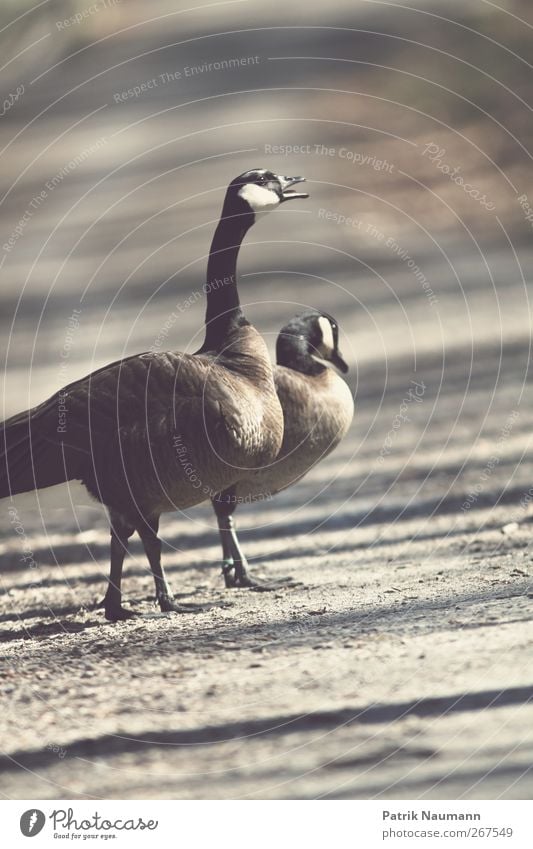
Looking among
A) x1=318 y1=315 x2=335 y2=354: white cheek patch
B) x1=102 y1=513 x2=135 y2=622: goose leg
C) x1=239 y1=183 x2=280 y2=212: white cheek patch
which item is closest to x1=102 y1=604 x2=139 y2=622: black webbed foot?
x1=102 y1=513 x2=135 y2=622: goose leg

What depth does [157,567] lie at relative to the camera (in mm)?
5402

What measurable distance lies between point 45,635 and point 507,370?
5.26 meters

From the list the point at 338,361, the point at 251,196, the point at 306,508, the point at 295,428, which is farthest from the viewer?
the point at 306,508

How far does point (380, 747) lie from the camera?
416 cm

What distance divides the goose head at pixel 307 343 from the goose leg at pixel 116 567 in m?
1.55

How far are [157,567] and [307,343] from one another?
5.55 feet

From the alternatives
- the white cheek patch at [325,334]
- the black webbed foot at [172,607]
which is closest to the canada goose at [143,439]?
the black webbed foot at [172,607]

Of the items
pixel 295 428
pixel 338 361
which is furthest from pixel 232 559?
pixel 338 361

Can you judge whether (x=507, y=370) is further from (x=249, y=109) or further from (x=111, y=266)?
(x=249, y=109)

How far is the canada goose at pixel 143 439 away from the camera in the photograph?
5176 millimetres

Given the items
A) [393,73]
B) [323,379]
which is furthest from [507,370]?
[393,73]

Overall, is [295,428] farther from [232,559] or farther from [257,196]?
[257,196]

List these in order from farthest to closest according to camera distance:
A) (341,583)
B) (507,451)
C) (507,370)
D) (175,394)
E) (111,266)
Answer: (111,266) < (507,370) < (507,451) < (341,583) < (175,394)

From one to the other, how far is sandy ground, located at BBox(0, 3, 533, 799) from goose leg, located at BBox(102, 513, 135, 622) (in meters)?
0.09
